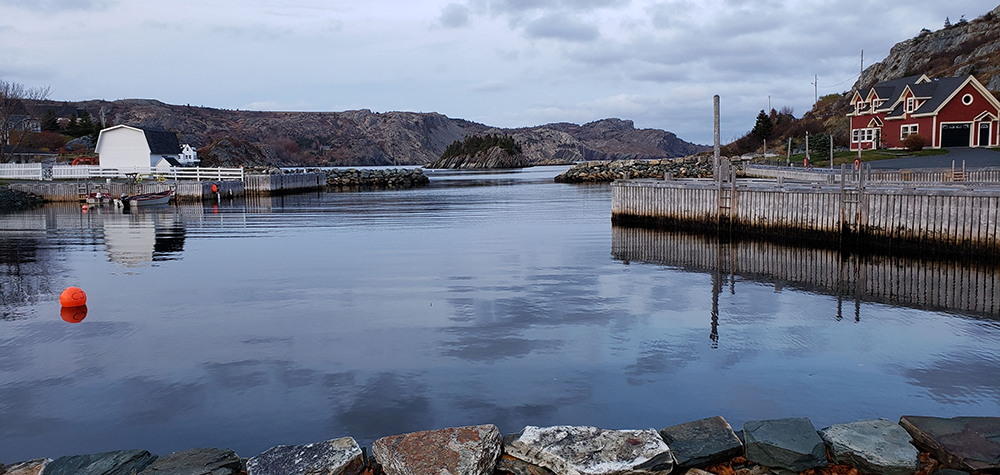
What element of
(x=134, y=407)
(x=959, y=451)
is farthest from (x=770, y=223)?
(x=134, y=407)

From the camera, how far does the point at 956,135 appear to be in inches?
2594

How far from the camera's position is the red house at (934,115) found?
64.5 metres

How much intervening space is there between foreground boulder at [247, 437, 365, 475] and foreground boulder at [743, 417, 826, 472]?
154 inches

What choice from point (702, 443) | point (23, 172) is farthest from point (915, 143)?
point (23, 172)

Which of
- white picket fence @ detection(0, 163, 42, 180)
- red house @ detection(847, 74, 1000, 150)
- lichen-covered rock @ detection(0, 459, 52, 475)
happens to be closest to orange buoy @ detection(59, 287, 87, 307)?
lichen-covered rock @ detection(0, 459, 52, 475)

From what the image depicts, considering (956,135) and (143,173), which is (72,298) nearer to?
(143,173)

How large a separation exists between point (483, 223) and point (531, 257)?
13.7 metres

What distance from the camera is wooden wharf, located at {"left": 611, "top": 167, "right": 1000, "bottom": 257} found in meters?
19.5

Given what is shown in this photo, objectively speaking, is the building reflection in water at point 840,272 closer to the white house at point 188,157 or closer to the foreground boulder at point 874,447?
the foreground boulder at point 874,447

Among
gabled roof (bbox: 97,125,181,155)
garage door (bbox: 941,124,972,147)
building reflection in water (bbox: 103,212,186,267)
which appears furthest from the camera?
gabled roof (bbox: 97,125,181,155)

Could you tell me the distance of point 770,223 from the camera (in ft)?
82.6

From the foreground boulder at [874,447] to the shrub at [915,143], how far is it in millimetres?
65652

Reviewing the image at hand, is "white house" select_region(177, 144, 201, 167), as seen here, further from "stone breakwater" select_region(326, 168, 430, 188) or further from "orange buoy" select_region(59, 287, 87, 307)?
"orange buoy" select_region(59, 287, 87, 307)

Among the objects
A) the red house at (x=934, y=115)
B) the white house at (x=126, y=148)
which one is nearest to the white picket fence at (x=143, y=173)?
the white house at (x=126, y=148)
